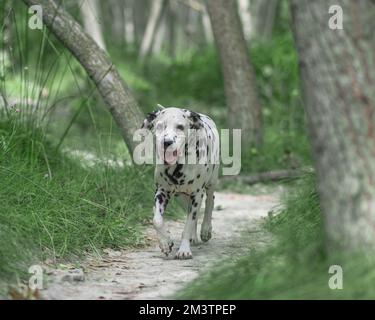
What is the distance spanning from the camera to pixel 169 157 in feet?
22.4

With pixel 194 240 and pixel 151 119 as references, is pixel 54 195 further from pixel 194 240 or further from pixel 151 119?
pixel 194 240

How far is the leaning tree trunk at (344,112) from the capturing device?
492cm

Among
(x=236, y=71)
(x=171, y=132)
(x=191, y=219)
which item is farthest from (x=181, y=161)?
(x=236, y=71)

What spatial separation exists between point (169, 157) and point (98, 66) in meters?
2.33

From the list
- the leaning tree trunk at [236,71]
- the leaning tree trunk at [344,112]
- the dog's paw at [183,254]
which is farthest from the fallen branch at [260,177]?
the leaning tree trunk at [344,112]

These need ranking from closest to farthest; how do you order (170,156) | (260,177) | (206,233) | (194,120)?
(170,156) → (194,120) → (206,233) → (260,177)

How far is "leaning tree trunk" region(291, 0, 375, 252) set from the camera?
4922 millimetres

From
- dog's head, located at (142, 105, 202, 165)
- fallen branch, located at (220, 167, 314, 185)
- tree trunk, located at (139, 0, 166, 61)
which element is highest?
tree trunk, located at (139, 0, 166, 61)

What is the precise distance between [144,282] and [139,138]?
2.93m

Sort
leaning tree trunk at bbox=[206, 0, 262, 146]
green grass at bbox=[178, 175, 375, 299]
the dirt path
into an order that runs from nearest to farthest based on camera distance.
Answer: green grass at bbox=[178, 175, 375, 299] < the dirt path < leaning tree trunk at bbox=[206, 0, 262, 146]

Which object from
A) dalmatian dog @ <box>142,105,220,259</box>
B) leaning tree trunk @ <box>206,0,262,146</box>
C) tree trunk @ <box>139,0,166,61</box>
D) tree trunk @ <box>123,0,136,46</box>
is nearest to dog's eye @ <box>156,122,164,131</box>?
dalmatian dog @ <box>142,105,220,259</box>

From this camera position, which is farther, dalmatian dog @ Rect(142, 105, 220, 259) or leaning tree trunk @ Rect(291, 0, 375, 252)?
dalmatian dog @ Rect(142, 105, 220, 259)

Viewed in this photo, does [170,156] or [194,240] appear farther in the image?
[194,240]

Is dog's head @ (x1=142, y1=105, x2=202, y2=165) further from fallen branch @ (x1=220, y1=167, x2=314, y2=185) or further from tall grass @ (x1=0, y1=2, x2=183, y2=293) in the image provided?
fallen branch @ (x1=220, y1=167, x2=314, y2=185)
